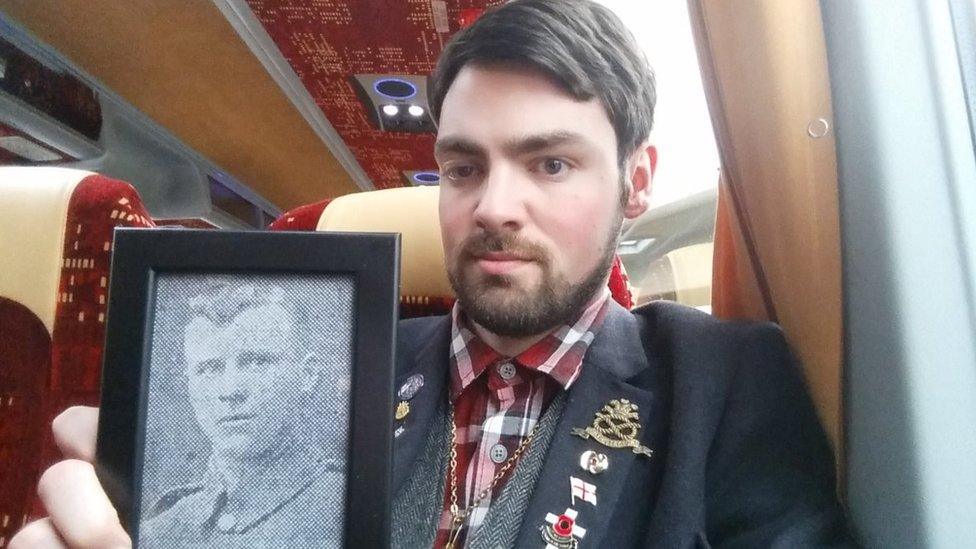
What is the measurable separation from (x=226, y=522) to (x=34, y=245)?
717 mm

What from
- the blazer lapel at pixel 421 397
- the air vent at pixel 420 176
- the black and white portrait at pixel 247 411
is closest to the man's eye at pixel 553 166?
the blazer lapel at pixel 421 397

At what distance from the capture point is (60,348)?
0.95 m

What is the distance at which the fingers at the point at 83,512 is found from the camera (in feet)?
1.67

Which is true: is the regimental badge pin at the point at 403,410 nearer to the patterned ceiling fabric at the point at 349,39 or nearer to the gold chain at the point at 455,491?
the gold chain at the point at 455,491

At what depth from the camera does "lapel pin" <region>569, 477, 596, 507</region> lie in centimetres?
75

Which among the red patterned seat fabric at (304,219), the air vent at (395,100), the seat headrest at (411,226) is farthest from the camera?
the air vent at (395,100)

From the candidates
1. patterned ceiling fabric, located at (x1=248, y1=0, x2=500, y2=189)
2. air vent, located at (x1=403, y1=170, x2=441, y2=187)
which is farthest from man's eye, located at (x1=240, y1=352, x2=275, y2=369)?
air vent, located at (x1=403, y1=170, x2=441, y2=187)

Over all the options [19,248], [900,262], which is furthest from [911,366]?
[19,248]

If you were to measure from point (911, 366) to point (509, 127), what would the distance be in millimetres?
554

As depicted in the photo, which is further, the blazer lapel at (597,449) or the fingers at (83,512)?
the blazer lapel at (597,449)

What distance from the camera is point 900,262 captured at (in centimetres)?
57

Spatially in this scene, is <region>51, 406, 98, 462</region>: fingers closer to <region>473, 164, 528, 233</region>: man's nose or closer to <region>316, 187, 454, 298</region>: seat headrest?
<region>473, 164, 528, 233</region>: man's nose

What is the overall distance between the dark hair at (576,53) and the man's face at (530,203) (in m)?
0.02

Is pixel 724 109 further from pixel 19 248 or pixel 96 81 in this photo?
pixel 96 81
